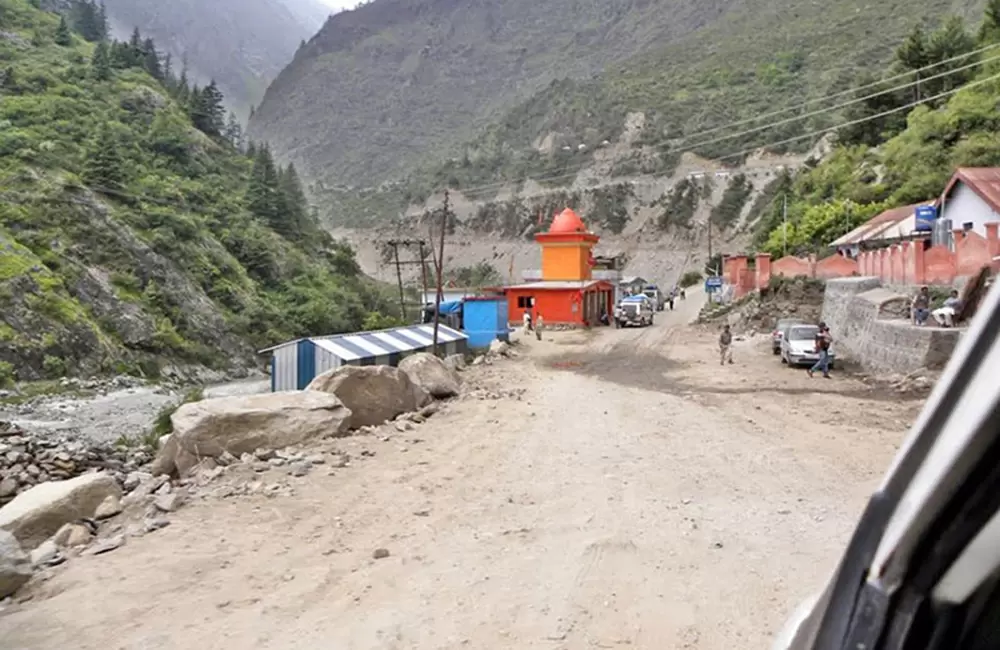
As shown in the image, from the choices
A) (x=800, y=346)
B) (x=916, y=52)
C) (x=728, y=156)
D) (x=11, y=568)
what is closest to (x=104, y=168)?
(x=800, y=346)

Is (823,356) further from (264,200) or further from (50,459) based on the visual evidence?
(264,200)

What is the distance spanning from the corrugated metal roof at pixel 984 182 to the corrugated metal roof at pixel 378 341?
19298mm

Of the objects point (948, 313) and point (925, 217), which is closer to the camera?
point (948, 313)

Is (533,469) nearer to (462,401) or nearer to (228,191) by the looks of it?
(462,401)

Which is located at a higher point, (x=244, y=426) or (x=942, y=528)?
(x=942, y=528)

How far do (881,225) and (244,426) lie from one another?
3121cm

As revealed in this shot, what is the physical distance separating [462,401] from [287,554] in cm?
975

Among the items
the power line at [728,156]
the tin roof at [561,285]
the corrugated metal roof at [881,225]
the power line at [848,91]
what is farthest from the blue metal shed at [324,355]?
the power line at [848,91]

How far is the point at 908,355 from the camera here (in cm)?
1811

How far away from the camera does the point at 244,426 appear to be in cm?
1091

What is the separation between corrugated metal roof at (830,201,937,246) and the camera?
1251 inches

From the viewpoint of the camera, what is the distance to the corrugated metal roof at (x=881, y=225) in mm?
31781

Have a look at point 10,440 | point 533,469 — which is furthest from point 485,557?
point 10,440

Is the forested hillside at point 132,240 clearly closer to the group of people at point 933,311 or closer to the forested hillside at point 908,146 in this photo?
the forested hillside at point 908,146
